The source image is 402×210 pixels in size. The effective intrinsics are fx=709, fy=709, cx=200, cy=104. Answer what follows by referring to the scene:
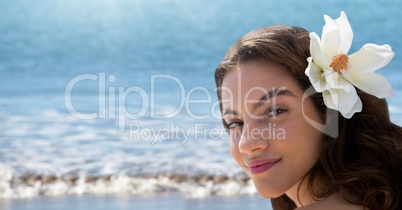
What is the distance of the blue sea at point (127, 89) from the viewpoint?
239 inches

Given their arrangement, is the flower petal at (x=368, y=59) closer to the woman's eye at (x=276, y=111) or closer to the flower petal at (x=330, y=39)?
the flower petal at (x=330, y=39)

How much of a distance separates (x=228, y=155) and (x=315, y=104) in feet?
13.5

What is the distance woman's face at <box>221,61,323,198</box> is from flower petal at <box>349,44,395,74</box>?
201 millimetres

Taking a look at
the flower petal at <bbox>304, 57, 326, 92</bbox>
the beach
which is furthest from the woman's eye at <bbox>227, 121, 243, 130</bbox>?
the beach

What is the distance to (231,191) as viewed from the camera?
5.52 meters

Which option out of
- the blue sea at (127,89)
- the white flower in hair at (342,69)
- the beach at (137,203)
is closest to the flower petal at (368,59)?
the white flower in hair at (342,69)

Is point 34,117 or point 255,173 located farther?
point 34,117

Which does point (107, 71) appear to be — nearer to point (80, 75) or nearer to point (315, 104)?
point (80, 75)

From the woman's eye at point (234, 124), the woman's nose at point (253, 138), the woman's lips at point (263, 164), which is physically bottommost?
the woman's lips at point (263, 164)

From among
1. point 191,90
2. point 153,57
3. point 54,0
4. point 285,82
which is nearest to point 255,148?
point 285,82

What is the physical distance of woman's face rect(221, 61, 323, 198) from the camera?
7.92 ft

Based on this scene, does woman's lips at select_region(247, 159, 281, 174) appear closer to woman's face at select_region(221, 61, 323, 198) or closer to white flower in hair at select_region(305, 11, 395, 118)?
woman's face at select_region(221, 61, 323, 198)

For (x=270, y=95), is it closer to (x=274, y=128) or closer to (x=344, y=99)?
(x=274, y=128)

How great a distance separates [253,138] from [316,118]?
0.79 feet
